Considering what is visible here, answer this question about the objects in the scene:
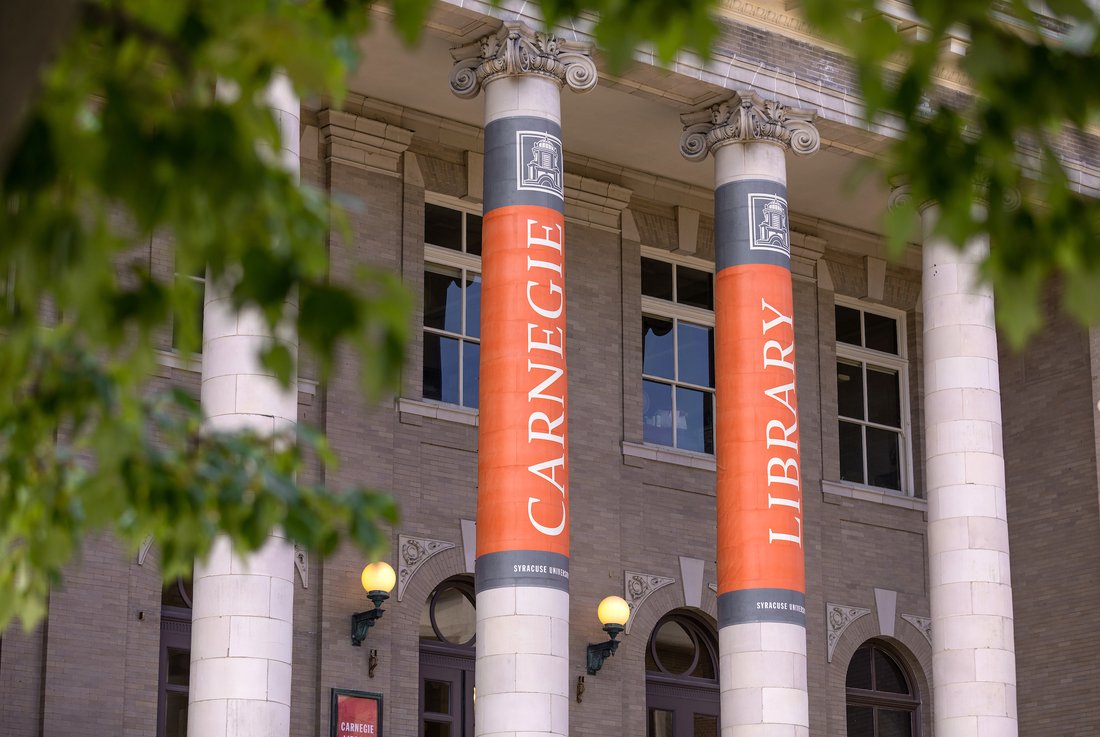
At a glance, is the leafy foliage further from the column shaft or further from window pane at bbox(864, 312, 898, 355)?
window pane at bbox(864, 312, 898, 355)

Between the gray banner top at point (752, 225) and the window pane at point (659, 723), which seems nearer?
the gray banner top at point (752, 225)

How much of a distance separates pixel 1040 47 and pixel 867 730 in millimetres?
22570

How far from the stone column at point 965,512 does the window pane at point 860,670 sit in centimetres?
465

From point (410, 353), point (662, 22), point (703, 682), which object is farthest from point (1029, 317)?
point (703, 682)

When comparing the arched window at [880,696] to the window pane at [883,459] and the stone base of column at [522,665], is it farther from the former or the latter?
the stone base of column at [522,665]

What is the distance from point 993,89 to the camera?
5441 millimetres

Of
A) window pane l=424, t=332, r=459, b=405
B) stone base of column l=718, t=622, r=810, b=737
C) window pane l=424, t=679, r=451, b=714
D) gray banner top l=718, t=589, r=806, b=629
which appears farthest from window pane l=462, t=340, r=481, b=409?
stone base of column l=718, t=622, r=810, b=737

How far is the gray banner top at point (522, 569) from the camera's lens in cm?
1822

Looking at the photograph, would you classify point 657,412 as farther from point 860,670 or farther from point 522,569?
point 522,569

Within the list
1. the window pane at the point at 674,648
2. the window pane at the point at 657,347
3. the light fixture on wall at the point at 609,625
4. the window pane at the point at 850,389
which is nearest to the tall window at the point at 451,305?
the window pane at the point at 657,347

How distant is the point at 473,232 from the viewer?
2464 cm

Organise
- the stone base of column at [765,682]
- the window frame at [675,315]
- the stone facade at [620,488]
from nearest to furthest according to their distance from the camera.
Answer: the stone base of column at [765,682] < the stone facade at [620,488] < the window frame at [675,315]

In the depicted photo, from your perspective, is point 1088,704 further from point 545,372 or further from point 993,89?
point 993,89

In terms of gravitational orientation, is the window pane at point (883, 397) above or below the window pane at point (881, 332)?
below
